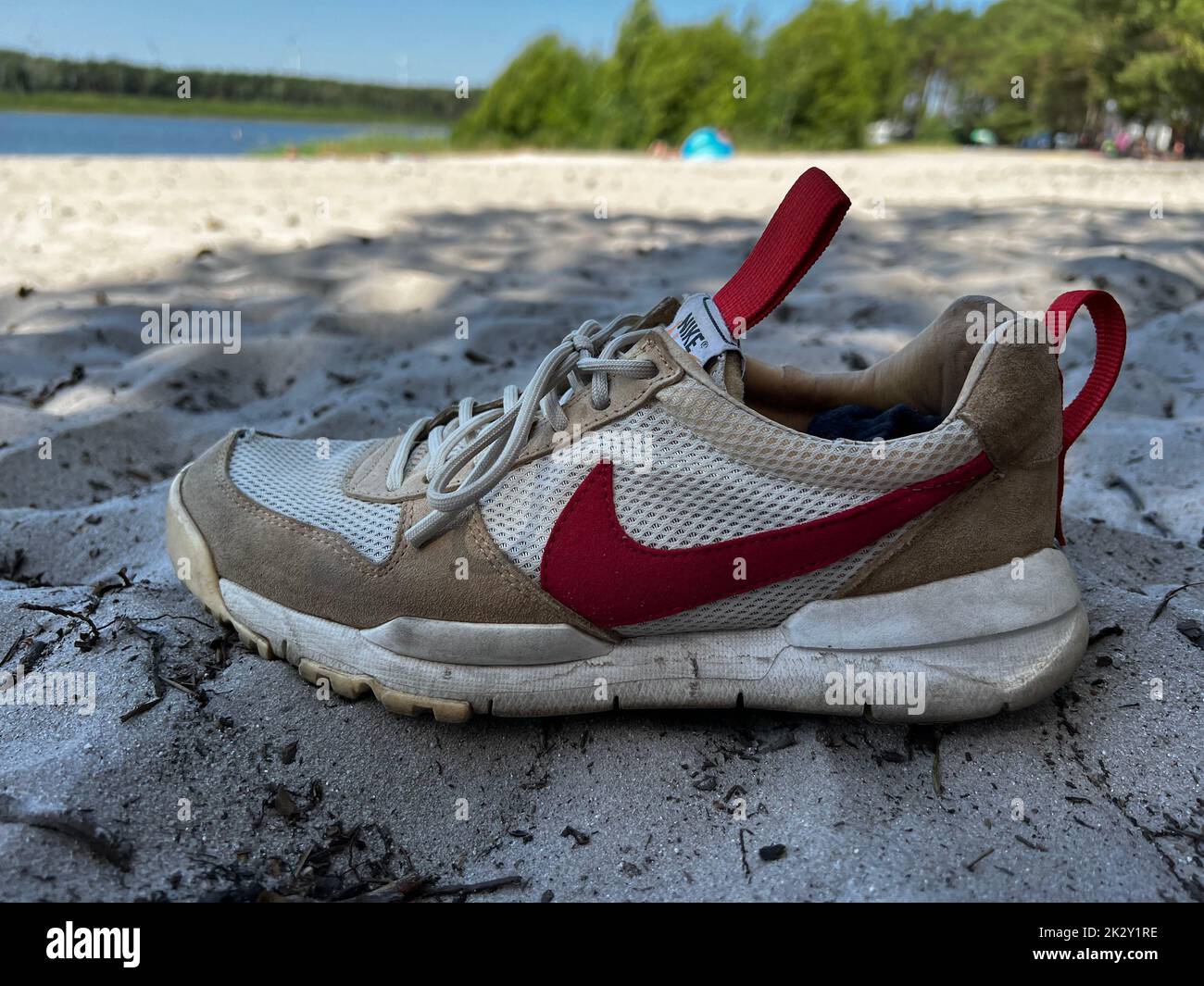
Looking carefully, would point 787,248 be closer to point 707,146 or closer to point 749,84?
point 707,146

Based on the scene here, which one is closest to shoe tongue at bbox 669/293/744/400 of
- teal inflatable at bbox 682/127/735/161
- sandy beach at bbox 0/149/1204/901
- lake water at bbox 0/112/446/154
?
sandy beach at bbox 0/149/1204/901

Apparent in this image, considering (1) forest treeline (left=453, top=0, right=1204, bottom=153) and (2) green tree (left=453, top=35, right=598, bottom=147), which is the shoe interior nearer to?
(1) forest treeline (left=453, top=0, right=1204, bottom=153)

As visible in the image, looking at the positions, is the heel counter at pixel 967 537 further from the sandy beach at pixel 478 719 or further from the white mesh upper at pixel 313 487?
the white mesh upper at pixel 313 487

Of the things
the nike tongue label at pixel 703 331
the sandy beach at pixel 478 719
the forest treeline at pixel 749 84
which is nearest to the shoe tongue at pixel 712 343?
the nike tongue label at pixel 703 331

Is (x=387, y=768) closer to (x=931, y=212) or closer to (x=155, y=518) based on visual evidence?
(x=155, y=518)

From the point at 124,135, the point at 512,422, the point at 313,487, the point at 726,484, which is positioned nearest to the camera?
the point at 726,484

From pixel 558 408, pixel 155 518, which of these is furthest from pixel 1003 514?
pixel 155 518

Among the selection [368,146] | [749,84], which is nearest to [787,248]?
[368,146]

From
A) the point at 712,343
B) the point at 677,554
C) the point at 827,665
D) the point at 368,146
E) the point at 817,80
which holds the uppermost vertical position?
the point at 817,80
